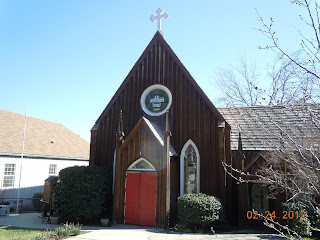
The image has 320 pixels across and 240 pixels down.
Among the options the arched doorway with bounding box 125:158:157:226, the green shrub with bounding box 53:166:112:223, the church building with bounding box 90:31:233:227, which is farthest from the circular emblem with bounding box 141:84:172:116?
the green shrub with bounding box 53:166:112:223

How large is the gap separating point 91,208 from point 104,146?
4170 millimetres

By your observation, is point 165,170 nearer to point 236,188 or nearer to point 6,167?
point 236,188

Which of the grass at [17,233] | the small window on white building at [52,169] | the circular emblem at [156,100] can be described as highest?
the circular emblem at [156,100]

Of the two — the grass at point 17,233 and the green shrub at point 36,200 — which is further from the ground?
the green shrub at point 36,200

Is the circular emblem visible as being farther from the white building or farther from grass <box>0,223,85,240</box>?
the white building

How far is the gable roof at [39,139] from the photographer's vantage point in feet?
69.3

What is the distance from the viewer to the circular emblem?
15.9 metres

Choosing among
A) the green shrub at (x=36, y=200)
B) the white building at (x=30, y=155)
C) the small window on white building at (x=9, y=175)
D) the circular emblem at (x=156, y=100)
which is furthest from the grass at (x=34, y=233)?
the white building at (x=30, y=155)

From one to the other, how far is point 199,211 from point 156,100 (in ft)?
22.9

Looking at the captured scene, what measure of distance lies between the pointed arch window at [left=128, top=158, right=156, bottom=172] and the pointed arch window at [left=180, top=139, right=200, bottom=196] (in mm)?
1892

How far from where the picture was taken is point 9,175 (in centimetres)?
1977

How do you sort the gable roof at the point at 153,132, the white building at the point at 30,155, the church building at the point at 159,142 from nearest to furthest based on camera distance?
the church building at the point at 159,142 → the gable roof at the point at 153,132 → the white building at the point at 30,155

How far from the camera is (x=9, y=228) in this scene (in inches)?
492

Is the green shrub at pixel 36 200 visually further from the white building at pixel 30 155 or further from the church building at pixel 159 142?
the church building at pixel 159 142
